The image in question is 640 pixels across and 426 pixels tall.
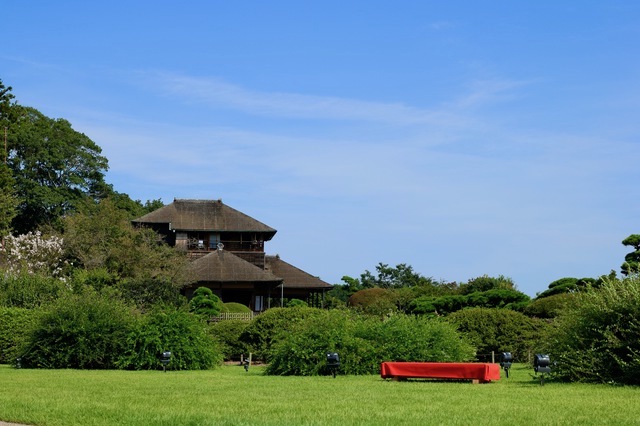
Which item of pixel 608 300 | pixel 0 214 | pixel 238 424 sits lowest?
pixel 238 424

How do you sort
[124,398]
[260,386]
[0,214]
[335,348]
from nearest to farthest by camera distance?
1. [124,398]
2. [260,386]
3. [335,348]
4. [0,214]

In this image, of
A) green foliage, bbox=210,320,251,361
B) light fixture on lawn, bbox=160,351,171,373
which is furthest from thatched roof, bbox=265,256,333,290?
light fixture on lawn, bbox=160,351,171,373

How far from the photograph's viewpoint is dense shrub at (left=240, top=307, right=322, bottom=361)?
31250 millimetres

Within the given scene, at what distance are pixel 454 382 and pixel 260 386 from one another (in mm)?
4456

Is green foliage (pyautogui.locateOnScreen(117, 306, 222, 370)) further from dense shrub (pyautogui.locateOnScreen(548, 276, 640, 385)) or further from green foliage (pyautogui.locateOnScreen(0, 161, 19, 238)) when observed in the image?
green foliage (pyautogui.locateOnScreen(0, 161, 19, 238))

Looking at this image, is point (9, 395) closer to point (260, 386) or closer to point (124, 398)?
point (124, 398)

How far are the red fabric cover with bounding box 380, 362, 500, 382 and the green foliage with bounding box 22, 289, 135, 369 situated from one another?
10.1 metres

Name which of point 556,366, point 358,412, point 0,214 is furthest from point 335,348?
point 0,214

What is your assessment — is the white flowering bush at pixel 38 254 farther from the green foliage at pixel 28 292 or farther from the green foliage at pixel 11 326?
the green foliage at pixel 11 326

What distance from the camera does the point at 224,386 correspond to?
18.8 m

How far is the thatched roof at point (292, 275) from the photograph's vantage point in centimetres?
6906

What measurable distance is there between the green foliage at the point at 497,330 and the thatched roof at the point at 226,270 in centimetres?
3088

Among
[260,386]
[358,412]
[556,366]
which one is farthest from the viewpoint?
[556,366]

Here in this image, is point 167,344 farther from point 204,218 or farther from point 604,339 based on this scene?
point 204,218
